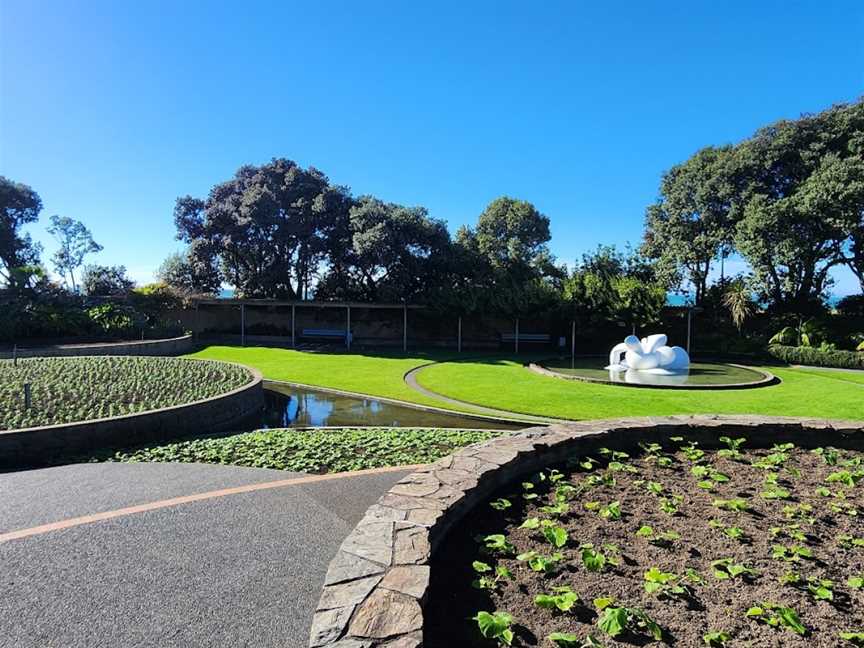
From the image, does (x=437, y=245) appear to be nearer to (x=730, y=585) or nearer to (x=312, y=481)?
(x=312, y=481)

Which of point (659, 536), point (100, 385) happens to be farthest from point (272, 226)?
point (659, 536)

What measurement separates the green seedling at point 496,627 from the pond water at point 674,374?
11.1 metres

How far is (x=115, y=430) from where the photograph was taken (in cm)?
688

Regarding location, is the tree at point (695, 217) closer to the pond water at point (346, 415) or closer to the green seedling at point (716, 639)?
the pond water at point (346, 415)

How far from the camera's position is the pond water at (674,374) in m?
12.6

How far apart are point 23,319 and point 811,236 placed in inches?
1147

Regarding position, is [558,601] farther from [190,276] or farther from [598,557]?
[190,276]

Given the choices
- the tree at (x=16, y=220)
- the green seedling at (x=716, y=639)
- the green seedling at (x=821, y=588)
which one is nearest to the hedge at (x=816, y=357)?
the green seedling at (x=821, y=588)

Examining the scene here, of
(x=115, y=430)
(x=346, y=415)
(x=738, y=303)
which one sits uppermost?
(x=738, y=303)

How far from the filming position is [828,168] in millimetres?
18141

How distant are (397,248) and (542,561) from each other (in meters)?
20.3

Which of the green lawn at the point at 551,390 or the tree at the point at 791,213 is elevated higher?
the tree at the point at 791,213

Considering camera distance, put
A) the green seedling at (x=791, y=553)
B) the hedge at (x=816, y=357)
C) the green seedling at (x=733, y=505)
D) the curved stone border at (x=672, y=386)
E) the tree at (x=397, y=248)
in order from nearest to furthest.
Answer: the green seedling at (x=791, y=553) < the green seedling at (x=733, y=505) < the curved stone border at (x=672, y=386) < the hedge at (x=816, y=357) < the tree at (x=397, y=248)

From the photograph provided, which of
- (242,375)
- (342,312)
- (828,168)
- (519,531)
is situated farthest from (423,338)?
(519,531)
